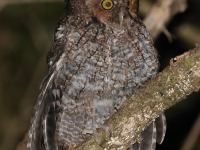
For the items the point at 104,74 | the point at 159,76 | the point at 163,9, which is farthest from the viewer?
the point at 163,9

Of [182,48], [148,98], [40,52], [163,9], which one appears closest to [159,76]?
[148,98]

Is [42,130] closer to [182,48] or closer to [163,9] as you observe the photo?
[163,9]

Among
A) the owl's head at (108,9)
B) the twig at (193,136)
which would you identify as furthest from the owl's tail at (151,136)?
the twig at (193,136)

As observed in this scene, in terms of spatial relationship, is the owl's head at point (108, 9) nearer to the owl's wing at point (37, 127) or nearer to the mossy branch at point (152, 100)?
Answer: the owl's wing at point (37, 127)

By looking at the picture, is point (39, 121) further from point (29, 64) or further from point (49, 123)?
point (29, 64)

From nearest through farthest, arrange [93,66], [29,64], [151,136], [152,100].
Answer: [152,100] → [93,66] → [151,136] → [29,64]

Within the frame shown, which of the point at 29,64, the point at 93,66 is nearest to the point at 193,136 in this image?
the point at 93,66
